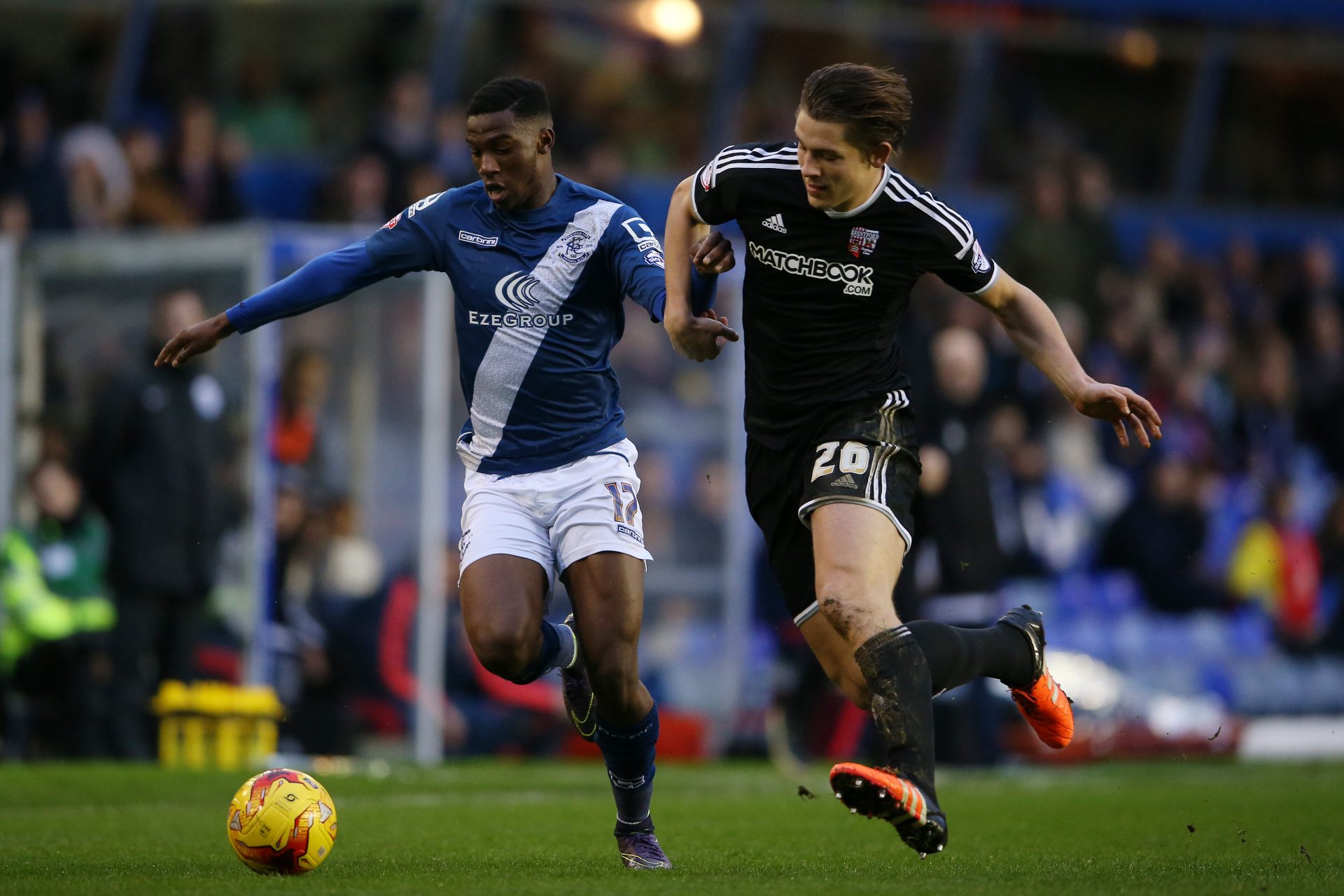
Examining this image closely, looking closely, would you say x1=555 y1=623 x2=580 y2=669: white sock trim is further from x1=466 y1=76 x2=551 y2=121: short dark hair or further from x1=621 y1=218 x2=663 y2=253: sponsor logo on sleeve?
x1=466 y1=76 x2=551 y2=121: short dark hair

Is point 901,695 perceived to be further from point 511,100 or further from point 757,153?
point 511,100

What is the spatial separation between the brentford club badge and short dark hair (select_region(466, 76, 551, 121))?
120cm

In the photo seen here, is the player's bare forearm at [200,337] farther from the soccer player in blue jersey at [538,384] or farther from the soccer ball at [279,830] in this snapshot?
the soccer ball at [279,830]

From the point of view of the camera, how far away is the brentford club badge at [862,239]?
6.42 m

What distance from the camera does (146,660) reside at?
40.5ft

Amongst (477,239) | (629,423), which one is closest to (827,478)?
(477,239)

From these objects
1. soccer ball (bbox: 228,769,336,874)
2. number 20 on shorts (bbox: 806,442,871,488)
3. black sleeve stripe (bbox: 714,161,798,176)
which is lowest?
soccer ball (bbox: 228,769,336,874)

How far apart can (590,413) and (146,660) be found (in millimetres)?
6188

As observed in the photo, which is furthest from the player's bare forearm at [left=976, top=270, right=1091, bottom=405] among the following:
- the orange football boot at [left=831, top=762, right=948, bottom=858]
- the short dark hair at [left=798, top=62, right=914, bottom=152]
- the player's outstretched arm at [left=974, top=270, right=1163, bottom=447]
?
the orange football boot at [left=831, top=762, right=948, bottom=858]

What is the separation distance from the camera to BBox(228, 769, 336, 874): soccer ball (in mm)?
6223

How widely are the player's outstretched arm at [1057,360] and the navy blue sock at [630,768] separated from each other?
1.74 meters

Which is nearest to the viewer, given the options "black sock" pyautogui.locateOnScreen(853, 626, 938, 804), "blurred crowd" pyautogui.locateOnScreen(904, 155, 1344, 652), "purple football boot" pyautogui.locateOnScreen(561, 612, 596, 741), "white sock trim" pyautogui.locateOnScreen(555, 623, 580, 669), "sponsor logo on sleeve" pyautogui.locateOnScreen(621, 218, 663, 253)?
"black sock" pyautogui.locateOnScreen(853, 626, 938, 804)

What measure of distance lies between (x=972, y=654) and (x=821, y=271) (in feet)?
4.25

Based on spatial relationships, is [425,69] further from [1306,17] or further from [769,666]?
[1306,17]
